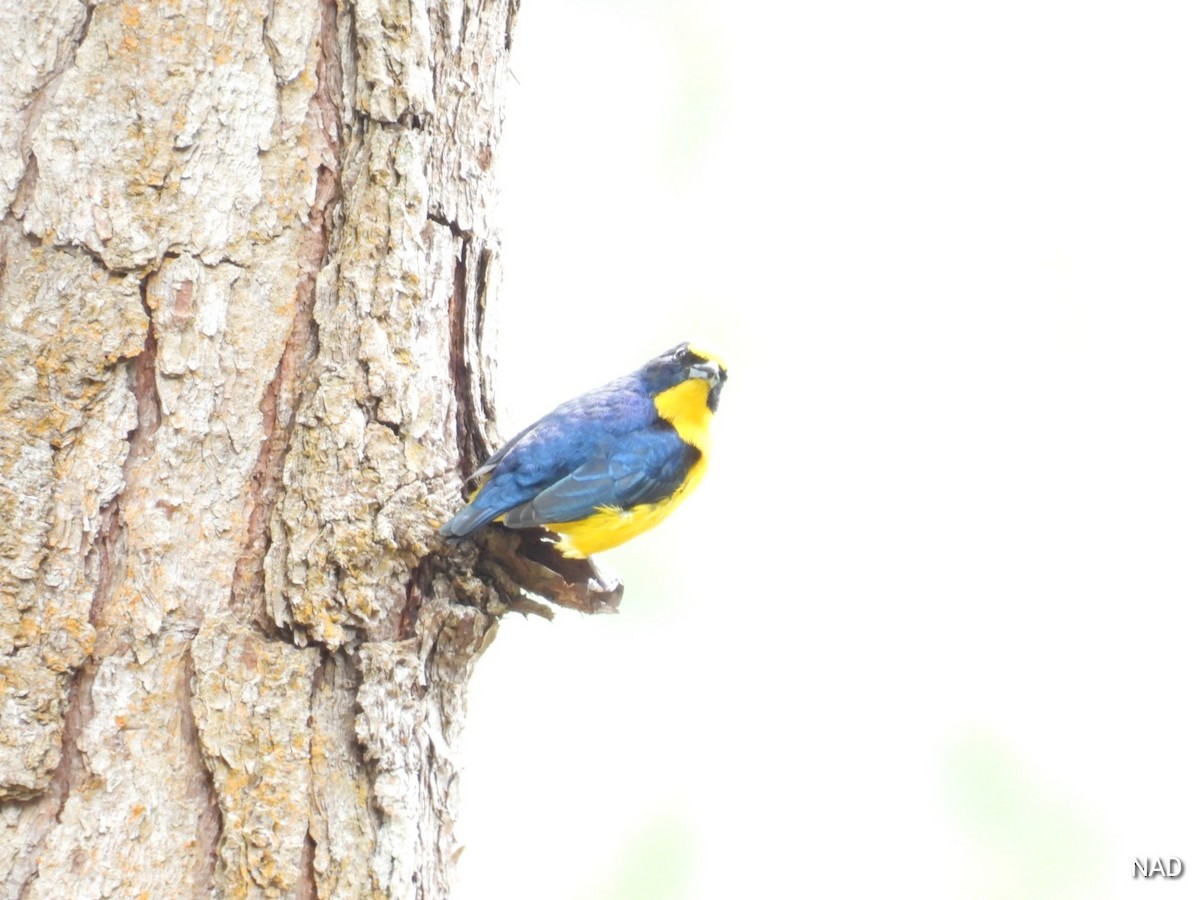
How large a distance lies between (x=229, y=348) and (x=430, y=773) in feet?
2.95

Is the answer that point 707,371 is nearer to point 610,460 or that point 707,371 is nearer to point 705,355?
point 705,355

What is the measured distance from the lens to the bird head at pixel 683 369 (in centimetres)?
343

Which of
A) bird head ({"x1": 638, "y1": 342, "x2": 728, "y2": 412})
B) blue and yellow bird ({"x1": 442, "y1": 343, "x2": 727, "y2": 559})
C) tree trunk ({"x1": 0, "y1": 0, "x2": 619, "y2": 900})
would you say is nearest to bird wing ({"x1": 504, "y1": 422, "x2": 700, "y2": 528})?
blue and yellow bird ({"x1": 442, "y1": 343, "x2": 727, "y2": 559})

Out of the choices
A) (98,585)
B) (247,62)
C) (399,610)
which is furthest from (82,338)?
(399,610)

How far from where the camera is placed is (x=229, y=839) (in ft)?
7.20

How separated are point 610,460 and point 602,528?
20 centimetres

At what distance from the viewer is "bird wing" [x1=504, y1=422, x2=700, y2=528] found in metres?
2.82

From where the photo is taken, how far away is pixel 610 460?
10.3 ft

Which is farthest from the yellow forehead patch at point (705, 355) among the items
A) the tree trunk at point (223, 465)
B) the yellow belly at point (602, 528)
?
the tree trunk at point (223, 465)

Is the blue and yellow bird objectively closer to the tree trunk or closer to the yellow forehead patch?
the yellow forehead patch

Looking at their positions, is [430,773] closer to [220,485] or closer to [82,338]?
[220,485]

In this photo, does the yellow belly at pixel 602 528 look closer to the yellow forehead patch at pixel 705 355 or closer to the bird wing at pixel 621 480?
the bird wing at pixel 621 480

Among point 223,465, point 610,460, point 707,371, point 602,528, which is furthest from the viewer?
point 707,371

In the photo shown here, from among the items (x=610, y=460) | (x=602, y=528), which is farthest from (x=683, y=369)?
(x=602, y=528)
